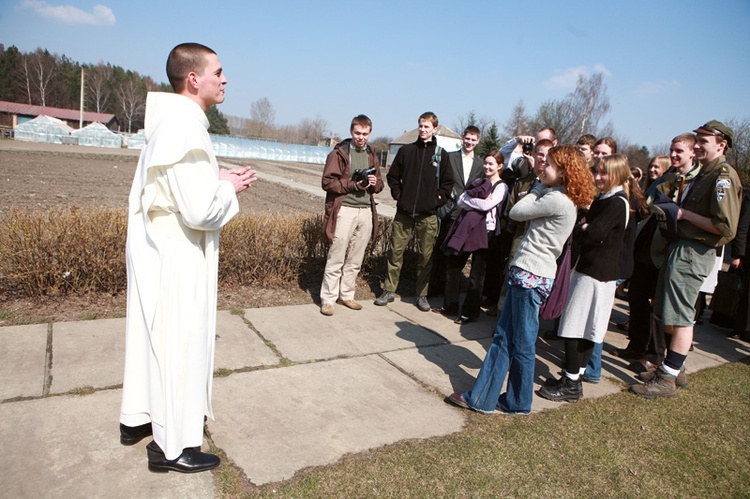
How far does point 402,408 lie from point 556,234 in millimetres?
1676

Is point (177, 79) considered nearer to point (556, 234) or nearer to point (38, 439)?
point (38, 439)

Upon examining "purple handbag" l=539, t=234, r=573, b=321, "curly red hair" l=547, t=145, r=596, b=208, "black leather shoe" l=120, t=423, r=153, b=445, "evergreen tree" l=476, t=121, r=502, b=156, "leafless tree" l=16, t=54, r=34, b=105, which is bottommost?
"black leather shoe" l=120, t=423, r=153, b=445

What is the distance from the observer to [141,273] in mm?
2461

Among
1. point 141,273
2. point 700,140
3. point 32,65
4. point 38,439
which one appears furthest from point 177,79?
point 32,65

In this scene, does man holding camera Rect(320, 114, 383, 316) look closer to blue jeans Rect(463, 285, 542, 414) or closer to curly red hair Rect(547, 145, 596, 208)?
blue jeans Rect(463, 285, 542, 414)

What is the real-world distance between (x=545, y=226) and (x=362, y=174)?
246 cm

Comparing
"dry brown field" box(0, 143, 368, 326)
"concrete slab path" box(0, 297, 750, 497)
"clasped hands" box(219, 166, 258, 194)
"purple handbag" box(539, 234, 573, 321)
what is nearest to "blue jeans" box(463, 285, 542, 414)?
"purple handbag" box(539, 234, 573, 321)

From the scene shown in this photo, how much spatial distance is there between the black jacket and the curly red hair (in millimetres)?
2506

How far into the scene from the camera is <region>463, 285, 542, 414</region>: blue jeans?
11.4ft

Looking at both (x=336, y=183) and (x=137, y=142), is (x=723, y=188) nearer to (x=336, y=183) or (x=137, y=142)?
(x=336, y=183)

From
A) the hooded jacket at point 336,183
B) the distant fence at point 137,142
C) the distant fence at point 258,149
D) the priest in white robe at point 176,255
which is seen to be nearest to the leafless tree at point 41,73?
the distant fence at point 137,142

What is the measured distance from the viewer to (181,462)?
2.59 meters

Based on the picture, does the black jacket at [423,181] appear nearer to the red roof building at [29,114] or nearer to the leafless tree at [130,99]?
the red roof building at [29,114]

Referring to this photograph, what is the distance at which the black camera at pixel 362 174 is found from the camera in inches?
213
